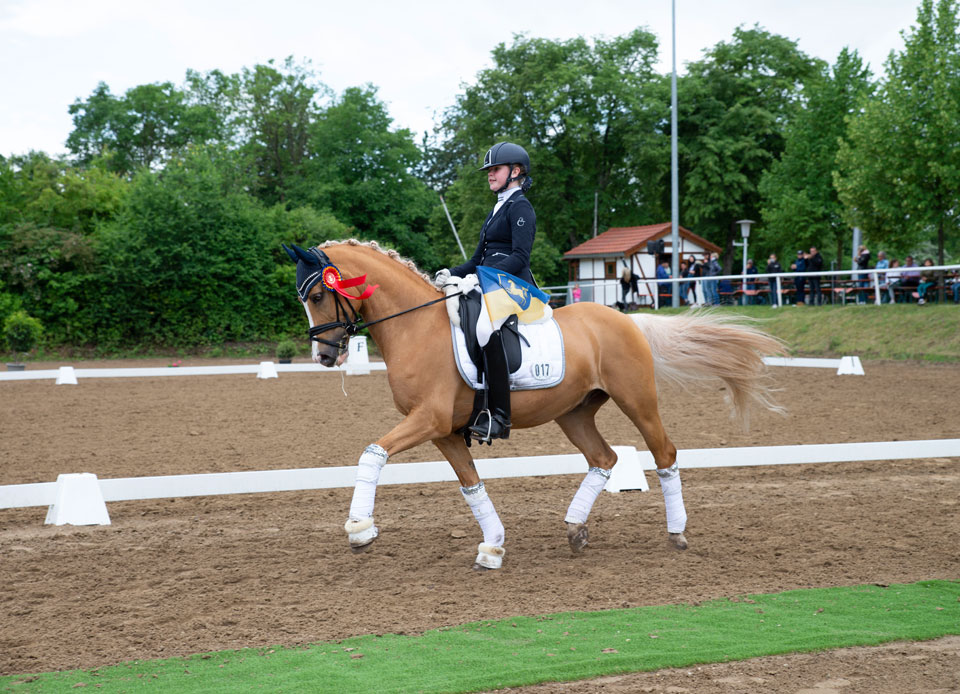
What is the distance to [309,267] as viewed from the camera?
553 centimetres

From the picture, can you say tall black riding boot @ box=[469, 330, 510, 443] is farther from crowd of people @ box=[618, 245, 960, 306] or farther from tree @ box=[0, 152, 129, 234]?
tree @ box=[0, 152, 129, 234]

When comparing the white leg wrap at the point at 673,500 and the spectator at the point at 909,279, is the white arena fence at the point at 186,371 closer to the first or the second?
the white leg wrap at the point at 673,500

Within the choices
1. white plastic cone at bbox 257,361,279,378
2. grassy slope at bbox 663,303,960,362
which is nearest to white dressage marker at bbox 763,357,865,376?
grassy slope at bbox 663,303,960,362

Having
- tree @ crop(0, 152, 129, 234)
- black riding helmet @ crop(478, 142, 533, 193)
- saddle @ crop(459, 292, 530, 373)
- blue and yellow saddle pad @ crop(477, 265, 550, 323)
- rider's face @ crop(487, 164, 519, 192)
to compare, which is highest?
tree @ crop(0, 152, 129, 234)

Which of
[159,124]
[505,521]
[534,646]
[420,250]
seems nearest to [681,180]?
[420,250]

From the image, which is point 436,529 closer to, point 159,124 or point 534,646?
point 534,646

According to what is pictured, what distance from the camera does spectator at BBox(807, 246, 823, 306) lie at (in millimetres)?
24109

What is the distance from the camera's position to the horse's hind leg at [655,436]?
607 cm

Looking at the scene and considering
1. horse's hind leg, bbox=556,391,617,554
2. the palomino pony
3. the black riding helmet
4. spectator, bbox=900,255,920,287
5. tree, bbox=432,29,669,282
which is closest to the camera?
the palomino pony

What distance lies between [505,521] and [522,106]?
139 feet

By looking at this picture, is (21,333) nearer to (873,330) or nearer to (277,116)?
(873,330)

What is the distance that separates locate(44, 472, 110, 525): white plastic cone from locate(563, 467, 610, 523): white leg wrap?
3817 mm

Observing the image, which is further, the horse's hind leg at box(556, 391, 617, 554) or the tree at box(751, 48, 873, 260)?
the tree at box(751, 48, 873, 260)

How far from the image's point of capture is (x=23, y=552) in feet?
19.9
